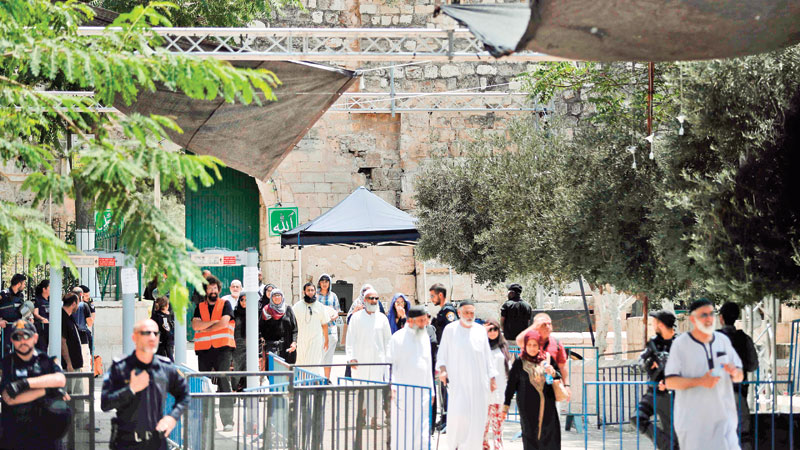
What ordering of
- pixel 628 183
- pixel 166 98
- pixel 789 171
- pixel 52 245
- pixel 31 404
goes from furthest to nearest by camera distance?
pixel 628 183
pixel 166 98
pixel 789 171
pixel 31 404
pixel 52 245

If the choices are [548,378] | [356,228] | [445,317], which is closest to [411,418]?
[548,378]

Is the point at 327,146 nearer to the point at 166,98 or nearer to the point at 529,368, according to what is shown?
the point at 166,98

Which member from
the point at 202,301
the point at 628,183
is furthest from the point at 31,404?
the point at 628,183

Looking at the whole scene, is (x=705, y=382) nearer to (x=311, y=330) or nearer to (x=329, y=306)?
(x=311, y=330)

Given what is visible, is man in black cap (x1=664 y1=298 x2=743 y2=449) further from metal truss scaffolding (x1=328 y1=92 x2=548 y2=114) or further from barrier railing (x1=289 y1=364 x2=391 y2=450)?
metal truss scaffolding (x1=328 y1=92 x2=548 y2=114)

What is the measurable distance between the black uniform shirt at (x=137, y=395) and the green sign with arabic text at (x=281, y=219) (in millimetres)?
15741

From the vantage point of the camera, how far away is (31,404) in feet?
23.7

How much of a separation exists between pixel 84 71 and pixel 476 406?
4770 millimetres

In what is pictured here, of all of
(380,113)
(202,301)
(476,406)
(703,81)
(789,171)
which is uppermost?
(380,113)

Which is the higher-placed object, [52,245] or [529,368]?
[52,245]

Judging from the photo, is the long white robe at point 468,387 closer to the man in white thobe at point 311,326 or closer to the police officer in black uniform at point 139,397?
the police officer in black uniform at point 139,397

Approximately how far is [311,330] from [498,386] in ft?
12.7

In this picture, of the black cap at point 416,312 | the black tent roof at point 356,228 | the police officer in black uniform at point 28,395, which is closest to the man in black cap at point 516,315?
the black cap at point 416,312

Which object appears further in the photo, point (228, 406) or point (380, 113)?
point (380, 113)
